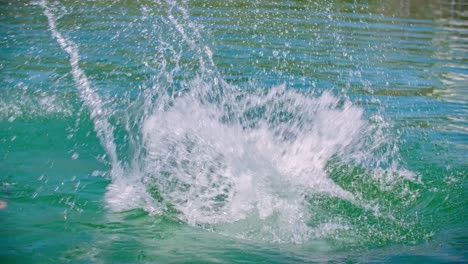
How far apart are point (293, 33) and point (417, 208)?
872 centimetres

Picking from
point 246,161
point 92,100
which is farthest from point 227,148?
point 92,100

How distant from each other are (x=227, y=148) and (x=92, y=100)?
3.69 metres

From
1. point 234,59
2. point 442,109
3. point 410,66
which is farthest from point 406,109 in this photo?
point 234,59

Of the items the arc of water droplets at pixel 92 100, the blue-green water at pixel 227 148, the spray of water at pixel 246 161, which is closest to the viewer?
the blue-green water at pixel 227 148

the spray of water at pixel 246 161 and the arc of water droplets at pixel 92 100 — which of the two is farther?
the arc of water droplets at pixel 92 100

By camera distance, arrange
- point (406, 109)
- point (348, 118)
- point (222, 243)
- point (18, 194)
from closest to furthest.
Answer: point (222, 243) < point (18, 194) < point (348, 118) < point (406, 109)

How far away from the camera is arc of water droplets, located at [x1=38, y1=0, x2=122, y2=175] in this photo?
7281 millimetres

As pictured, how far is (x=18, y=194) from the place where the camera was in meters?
5.96

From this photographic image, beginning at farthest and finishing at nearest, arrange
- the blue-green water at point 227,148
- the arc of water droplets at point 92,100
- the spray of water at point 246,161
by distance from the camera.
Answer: the arc of water droplets at point 92,100 < the spray of water at point 246,161 < the blue-green water at point 227,148

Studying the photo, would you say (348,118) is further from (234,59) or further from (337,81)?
(234,59)

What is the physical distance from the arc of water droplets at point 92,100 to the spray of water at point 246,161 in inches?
1.1

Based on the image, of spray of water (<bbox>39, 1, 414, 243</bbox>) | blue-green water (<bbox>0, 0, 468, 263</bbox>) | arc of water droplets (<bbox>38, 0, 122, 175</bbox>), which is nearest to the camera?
blue-green water (<bbox>0, 0, 468, 263</bbox>)

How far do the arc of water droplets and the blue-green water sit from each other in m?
0.04

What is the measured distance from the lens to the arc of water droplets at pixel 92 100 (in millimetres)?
7281
